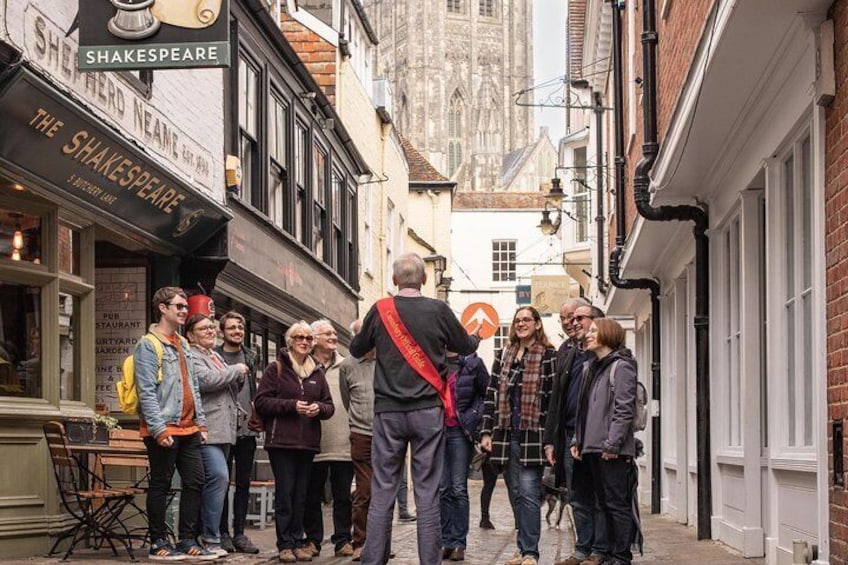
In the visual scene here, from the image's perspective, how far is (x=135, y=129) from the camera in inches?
503

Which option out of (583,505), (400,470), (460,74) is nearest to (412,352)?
(400,470)

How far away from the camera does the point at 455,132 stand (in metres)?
130

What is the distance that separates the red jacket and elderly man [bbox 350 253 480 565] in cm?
222

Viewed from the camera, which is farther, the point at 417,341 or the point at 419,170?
the point at 419,170

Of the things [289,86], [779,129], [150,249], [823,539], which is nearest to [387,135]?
[289,86]

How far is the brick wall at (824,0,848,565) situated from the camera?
7422 millimetres

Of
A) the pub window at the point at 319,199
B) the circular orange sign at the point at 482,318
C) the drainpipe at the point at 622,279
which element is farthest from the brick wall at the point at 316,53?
the drainpipe at the point at 622,279

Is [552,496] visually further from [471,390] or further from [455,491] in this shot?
[455,491]

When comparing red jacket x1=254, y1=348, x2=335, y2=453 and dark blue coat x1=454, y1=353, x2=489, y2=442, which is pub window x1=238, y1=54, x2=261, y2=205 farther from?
red jacket x1=254, y1=348, x2=335, y2=453

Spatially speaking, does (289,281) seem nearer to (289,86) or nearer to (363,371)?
(289,86)

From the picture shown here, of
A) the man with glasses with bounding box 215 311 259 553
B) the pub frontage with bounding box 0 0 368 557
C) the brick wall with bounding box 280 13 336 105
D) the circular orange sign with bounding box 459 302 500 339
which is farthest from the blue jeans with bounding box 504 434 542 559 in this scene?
the brick wall with bounding box 280 13 336 105

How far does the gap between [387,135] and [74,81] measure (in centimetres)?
2290

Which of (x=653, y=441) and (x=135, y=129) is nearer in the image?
(x=135, y=129)

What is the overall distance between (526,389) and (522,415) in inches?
7.7
